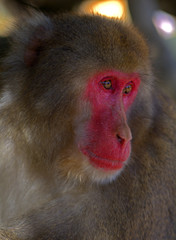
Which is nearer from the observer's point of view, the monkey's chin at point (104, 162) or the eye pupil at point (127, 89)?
the monkey's chin at point (104, 162)

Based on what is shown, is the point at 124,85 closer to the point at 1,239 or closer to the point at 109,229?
the point at 109,229

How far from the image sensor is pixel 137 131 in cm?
339

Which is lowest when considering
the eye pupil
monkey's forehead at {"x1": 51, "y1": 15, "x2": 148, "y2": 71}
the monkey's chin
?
the monkey's chin

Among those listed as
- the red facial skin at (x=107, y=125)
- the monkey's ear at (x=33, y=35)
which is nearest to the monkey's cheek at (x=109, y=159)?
the red facial skin at (x=107, y=125)

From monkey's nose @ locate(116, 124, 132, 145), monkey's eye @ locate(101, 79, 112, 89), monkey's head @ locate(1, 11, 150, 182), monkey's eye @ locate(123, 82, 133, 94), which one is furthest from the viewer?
monkey's eye @ locate(123, 82, 133, 94)

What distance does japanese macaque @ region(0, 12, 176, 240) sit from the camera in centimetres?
314

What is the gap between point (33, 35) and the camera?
133 inches

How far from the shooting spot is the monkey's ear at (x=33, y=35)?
10.9ft

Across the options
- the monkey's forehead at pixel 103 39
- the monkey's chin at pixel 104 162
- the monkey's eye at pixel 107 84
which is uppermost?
the monkey's forehead at pixel 103 39

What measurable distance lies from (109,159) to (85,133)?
0.26 metres

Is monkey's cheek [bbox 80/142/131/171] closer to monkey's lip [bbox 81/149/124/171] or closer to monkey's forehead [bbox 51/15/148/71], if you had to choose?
monkey's lip [bbox 81/149/124/171]

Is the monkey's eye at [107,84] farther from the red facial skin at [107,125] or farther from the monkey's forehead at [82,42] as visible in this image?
the monkey's forehead at [82,42]

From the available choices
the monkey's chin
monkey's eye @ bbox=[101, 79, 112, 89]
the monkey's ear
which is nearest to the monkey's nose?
the monkey's chin

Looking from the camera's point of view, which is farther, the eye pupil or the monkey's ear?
the eye pupil
